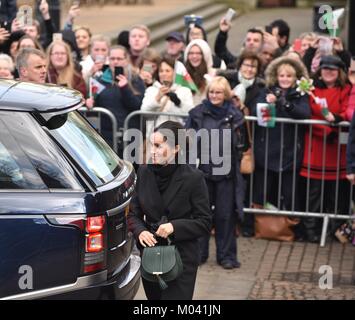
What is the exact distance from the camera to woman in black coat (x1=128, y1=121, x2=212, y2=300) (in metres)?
6.44

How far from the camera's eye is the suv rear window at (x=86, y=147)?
5.63 meters

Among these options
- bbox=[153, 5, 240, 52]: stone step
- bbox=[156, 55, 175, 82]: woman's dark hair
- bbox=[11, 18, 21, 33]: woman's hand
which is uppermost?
bbox=[11, 18, 21, 33]: woman's hand

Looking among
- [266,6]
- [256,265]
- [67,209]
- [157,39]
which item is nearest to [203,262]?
[256,265]

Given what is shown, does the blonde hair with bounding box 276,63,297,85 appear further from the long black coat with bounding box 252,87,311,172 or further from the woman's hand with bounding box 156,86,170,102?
the woman's hand with bounding box 156,86,170,102

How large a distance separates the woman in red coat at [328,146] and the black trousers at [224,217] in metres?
1.20

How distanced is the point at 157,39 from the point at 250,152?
10800mm

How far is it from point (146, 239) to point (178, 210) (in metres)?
0.33

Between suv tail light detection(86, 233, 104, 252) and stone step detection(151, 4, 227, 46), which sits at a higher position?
suv tail light detection(86, 233, 104, 252)

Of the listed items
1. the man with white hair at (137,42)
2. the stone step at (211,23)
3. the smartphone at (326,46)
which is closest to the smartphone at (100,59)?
the man with white hair at (137,42)

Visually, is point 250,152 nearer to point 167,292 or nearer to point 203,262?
point 203,262

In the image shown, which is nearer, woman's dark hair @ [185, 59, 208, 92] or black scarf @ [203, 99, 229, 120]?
black scarf @ [203, 99, 229, 120]

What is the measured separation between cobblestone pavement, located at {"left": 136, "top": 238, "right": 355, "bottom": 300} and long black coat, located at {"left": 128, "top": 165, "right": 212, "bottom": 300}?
58.9 inches

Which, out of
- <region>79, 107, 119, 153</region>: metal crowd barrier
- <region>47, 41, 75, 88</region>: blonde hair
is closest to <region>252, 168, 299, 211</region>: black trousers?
<region>79, 107, 119, 153</region>: metal crowd barrier

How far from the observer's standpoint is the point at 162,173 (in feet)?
21.3
